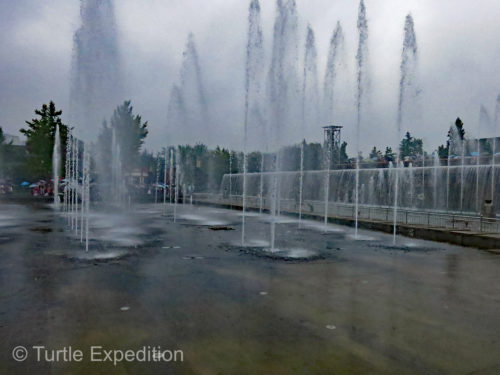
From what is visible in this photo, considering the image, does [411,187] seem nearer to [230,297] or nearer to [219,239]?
[219,239]

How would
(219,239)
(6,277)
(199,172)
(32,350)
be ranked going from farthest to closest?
(199,172) → (219,239) → (6,277) → (32,350)

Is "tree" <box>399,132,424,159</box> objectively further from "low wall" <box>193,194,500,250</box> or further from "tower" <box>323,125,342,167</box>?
"low wall" <box>193,194,500,250</box>

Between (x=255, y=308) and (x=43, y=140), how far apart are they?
171 ft

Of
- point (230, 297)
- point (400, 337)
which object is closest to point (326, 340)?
point (400, 337)

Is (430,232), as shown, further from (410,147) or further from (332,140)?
(410,147)

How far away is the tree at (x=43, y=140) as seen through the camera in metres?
50.9

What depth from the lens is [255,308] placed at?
6.57 m

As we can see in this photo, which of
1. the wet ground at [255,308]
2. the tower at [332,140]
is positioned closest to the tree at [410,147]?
the tower at [332,140]

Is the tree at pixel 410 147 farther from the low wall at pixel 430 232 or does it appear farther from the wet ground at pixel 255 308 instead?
the wet ground at pixel 255 308

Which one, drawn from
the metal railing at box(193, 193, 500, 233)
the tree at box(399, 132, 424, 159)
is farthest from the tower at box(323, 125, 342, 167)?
the tree at box(399, 132, 424, 159)

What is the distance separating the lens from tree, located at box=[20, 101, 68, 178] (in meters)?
50.9

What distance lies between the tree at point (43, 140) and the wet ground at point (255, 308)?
143 ft

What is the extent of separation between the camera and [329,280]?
8.55 meters

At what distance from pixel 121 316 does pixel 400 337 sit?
4.08 metres
